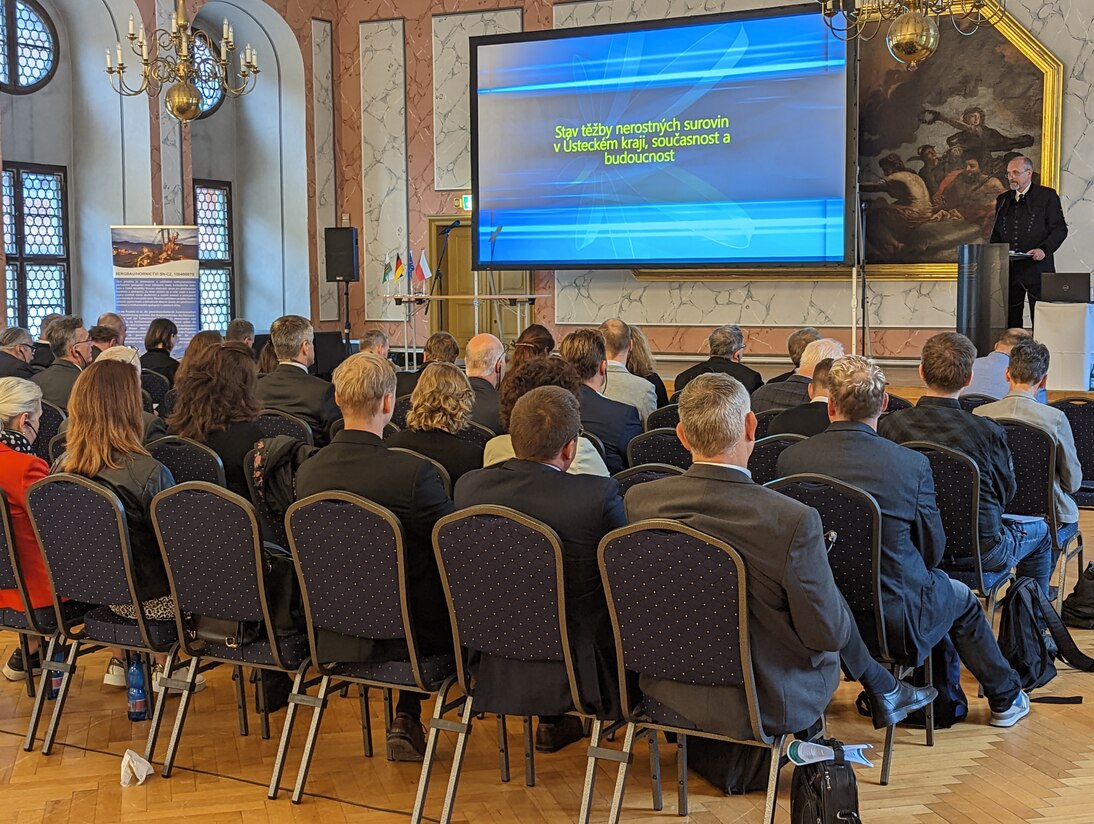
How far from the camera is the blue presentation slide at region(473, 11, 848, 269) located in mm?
11094

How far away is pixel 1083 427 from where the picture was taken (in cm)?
566

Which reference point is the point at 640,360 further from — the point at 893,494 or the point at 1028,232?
the point at 1028,232

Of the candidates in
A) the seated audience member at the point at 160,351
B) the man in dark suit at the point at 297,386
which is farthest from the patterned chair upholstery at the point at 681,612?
the seated audience member at the point at 160,351

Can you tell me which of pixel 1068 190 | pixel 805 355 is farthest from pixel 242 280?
pixel 805 355

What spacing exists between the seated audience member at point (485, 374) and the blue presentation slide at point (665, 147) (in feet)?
20.1

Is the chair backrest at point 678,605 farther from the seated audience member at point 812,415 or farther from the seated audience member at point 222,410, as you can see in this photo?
the seated audience member at point 222,410

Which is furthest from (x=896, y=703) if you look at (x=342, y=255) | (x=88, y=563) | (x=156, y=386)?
(x=342, y=255)

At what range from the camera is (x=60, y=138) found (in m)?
12.7

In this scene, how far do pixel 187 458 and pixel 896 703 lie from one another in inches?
99.5

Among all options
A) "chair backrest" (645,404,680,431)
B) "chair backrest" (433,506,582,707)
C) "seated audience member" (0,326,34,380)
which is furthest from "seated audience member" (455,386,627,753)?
"seated audience member" (0,326,34,380)

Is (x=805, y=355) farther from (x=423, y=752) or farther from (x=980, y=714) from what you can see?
(x=423, y=752)

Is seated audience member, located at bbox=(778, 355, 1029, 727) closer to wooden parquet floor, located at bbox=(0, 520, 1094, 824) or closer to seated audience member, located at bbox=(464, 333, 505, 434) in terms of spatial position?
wooden parquet floor, located at bbox=(0, 520, 1094, 824)

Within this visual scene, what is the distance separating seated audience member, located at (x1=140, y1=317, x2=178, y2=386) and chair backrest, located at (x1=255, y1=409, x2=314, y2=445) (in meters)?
2.74

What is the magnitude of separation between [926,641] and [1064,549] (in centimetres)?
178
